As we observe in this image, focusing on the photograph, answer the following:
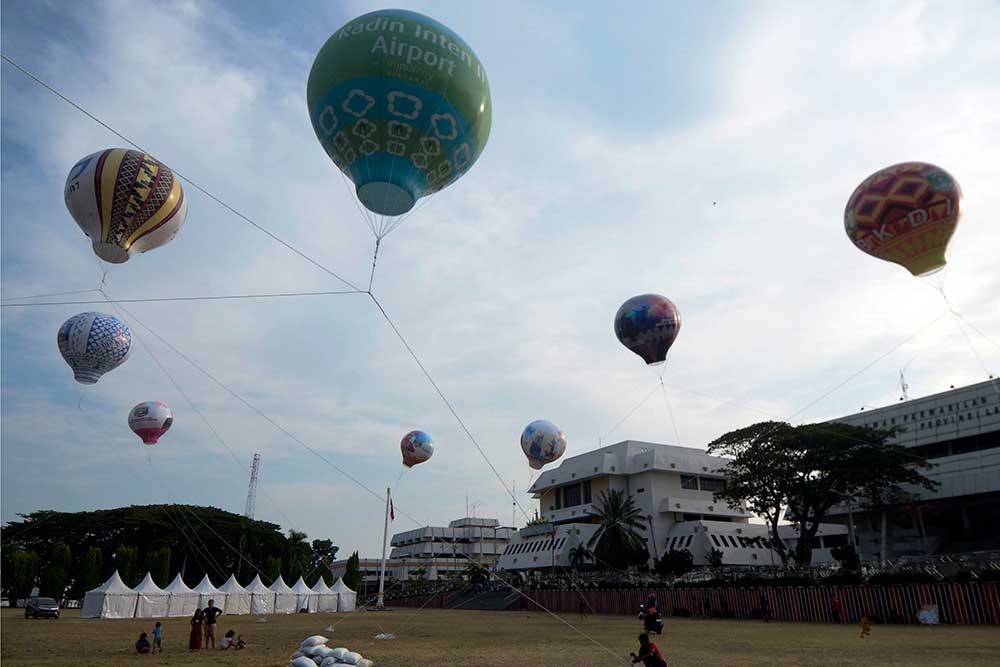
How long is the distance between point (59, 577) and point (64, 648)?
1730 inches

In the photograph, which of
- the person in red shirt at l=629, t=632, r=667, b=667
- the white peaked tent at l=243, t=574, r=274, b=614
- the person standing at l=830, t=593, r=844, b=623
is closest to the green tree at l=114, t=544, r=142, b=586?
the white peaked tent at l=243, t=574, r=274, b=614

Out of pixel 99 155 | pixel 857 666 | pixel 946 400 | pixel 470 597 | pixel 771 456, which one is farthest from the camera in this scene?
pixel 470 597

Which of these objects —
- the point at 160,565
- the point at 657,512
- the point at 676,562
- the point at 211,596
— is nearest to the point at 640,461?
the point at 657,512

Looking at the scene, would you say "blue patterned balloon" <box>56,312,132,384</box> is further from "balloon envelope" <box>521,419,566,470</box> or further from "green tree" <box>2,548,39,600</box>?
"green tree" <box>2,548,39,600</box>

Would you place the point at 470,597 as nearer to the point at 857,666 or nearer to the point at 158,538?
the point at 158,538

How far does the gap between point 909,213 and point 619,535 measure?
46124 millimetres

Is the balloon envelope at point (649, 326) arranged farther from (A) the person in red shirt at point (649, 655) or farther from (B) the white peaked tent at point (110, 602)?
(B) the white peaked tent at point (110, 602)

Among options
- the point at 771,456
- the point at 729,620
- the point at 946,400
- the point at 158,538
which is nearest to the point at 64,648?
the point at 729,620

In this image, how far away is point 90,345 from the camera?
79.1 ft

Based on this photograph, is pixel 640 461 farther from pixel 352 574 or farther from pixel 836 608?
pixel 836 608

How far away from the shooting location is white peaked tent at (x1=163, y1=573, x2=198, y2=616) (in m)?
38.5

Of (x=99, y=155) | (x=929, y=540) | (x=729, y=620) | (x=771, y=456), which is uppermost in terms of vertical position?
(x=99, y=155)

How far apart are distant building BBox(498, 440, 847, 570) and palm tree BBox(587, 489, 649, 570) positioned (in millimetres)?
1605

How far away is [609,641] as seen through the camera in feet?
65.1
